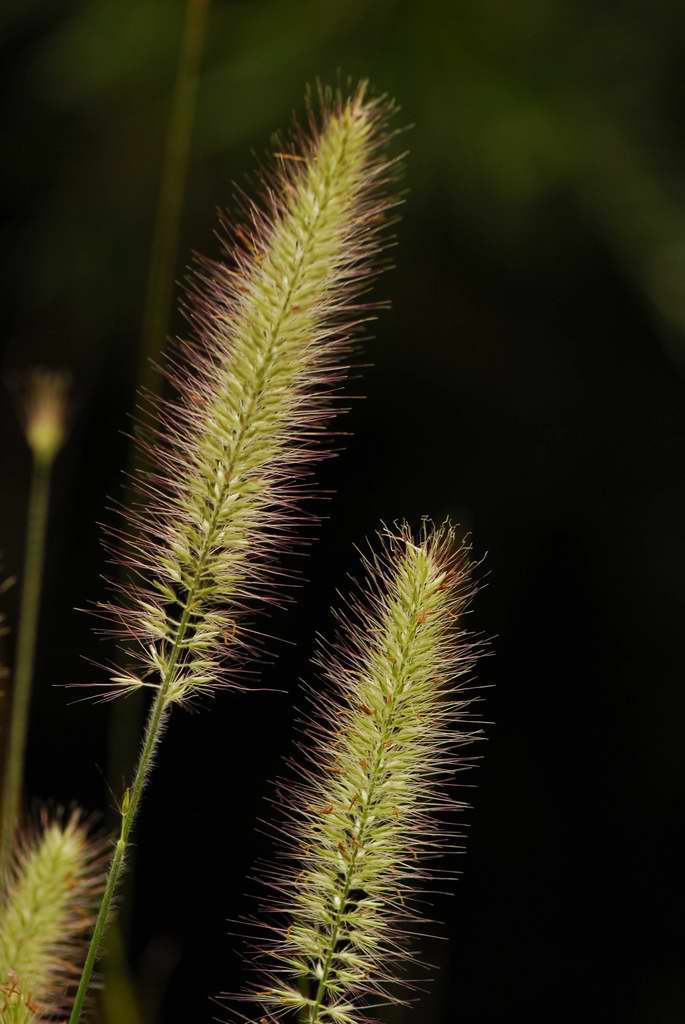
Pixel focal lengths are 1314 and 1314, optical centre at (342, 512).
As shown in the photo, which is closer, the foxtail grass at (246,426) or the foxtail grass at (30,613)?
the foxtail grass at (246,426)

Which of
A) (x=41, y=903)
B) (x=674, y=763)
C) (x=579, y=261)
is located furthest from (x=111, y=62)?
(x=41, y=903)

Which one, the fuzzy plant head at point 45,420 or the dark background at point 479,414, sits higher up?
the dark background at point 479,414

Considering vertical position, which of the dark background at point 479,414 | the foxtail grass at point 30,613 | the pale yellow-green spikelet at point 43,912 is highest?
the dark background at point 479,414

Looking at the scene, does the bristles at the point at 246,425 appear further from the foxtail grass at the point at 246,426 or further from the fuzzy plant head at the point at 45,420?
the fuzzy plant head at the point at 45,420

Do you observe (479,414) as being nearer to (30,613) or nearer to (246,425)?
(30,613)

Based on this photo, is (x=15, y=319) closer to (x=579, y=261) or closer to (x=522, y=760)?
(x=579, y=261)

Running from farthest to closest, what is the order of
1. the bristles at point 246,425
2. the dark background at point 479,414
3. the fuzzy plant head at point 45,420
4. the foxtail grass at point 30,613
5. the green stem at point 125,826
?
the dark background at point 479,414
the fuzzy plant head at point 45,420
the foxtail grass at point 30,613
the bristles at point 246,425
the green stem at point 125,826

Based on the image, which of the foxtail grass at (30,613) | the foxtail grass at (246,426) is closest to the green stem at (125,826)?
the foxtail grass at (246,426)
